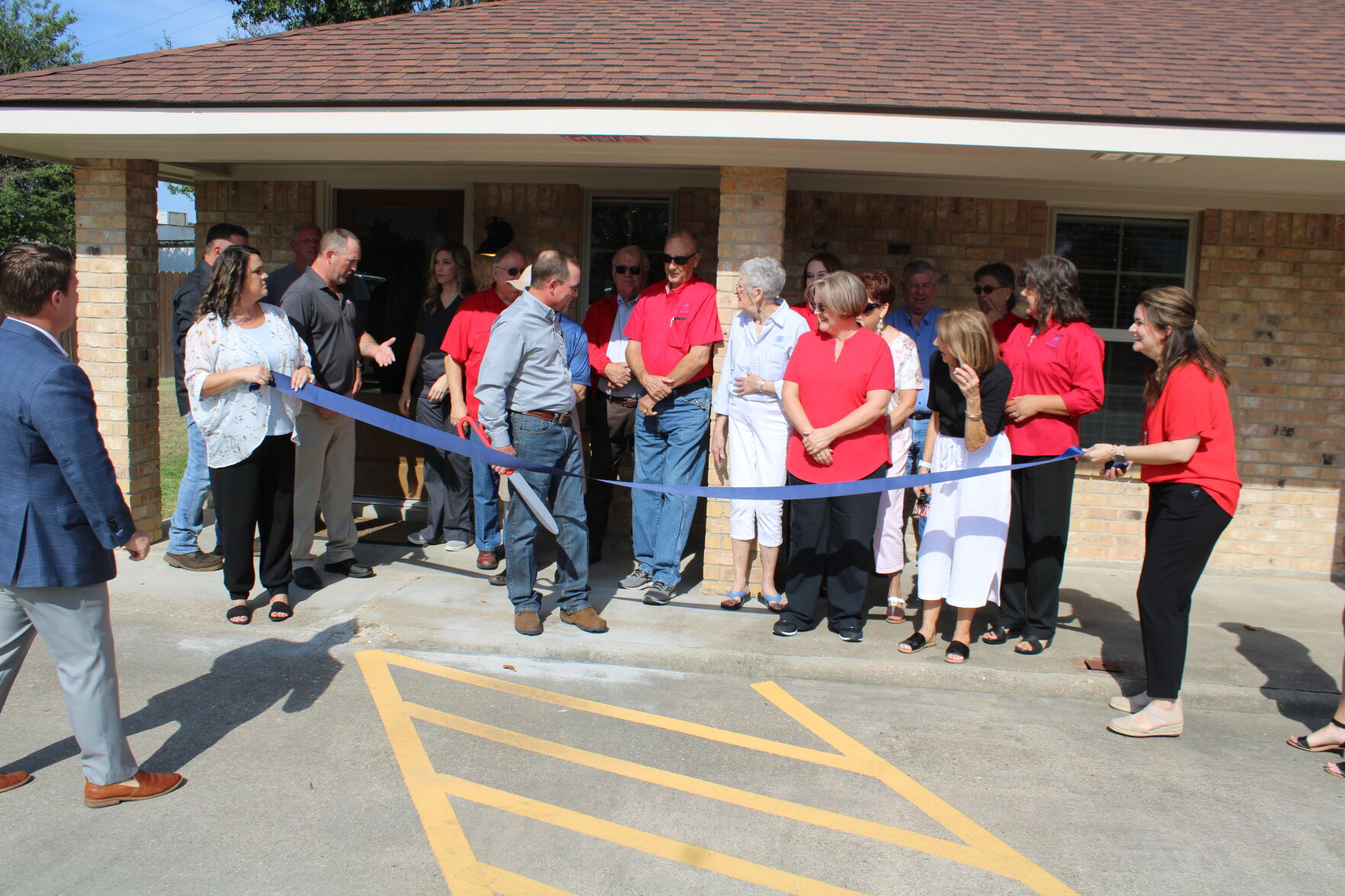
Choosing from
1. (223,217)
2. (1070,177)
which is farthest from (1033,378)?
(223,217)

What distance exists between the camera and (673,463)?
Answer: 6.36m

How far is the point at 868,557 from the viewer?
566cm

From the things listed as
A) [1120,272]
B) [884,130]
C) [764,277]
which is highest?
[884,130]

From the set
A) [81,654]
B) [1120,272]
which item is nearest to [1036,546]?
[1120,272]

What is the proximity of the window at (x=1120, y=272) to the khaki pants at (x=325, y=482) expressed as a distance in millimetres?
5394

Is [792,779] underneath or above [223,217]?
underneath

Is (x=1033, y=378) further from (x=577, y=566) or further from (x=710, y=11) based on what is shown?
(x=710, y=11)

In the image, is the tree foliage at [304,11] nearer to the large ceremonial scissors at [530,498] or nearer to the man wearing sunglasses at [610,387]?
the man wearing sunglasses at [610,387]

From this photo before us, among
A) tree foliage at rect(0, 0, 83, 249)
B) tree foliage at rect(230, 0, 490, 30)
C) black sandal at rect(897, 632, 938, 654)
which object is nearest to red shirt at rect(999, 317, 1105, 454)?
black sandal at rect(897, 632, 938, 654)

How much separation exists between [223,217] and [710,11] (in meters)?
4.30

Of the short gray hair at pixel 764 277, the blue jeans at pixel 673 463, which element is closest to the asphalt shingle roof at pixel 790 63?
the short gray hair at pixel 764 277

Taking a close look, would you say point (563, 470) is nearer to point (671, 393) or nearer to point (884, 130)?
point (671, 393)

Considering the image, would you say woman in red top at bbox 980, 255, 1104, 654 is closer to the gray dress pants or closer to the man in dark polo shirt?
the man in dark polo shirt

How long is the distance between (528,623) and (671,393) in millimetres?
1666
